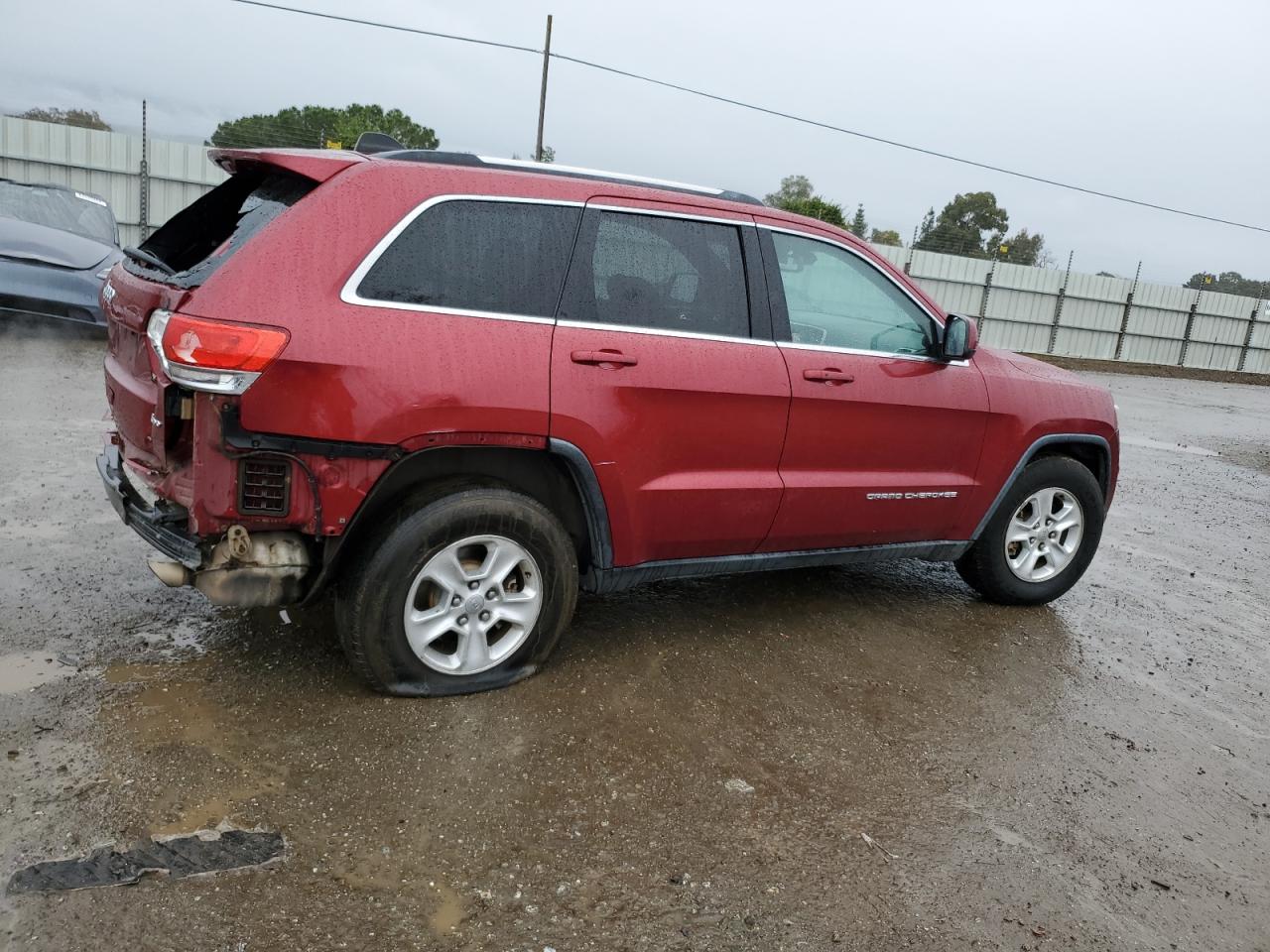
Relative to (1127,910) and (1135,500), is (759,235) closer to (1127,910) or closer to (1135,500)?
(1127,910)

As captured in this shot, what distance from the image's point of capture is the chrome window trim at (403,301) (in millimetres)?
3191

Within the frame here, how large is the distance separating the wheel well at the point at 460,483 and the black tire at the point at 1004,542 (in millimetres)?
2345

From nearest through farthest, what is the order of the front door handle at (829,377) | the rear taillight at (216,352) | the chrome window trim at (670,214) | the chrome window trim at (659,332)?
1. the rear taillight at (216,352)
2. the chrome window trim at (659,332)
3. the chrome window trim at (670,214)
4. the front door handle at (829,377)

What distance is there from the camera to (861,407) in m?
4.24

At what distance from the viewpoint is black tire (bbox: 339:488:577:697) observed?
10.9 feet

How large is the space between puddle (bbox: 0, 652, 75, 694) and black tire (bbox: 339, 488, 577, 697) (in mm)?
1047

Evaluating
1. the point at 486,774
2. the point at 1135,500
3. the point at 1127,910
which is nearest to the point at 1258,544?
the point at 1135,500

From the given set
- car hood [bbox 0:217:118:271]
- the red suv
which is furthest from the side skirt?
car hood [bbox 0:217:118:271]

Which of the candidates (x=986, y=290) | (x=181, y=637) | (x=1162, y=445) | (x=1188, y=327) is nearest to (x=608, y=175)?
(x=181, y=637)

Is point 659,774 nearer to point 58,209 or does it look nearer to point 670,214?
point 670,214

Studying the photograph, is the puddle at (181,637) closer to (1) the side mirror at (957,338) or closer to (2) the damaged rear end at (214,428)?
(2) the damaged rear end at (214,428)

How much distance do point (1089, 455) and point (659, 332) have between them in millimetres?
2840

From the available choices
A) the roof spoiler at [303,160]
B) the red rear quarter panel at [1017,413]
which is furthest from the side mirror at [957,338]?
the roof spoiler at [303,160]

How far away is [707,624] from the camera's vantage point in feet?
15.0
